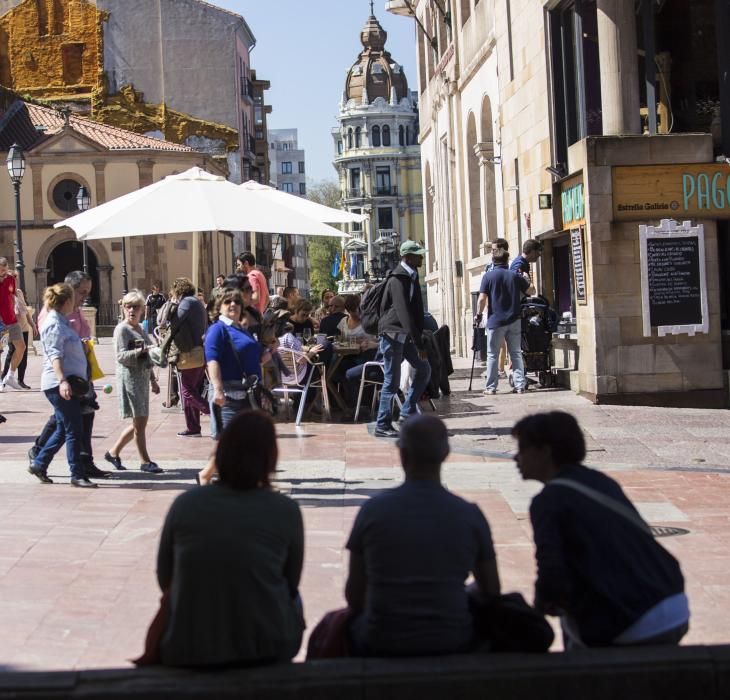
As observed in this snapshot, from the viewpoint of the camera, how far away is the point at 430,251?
1491 inches

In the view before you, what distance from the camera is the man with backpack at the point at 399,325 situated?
40.5ft

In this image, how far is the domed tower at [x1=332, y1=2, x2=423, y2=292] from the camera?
442 feet

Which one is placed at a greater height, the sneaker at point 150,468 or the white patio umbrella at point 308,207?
the white patio umbrella at point 308,207

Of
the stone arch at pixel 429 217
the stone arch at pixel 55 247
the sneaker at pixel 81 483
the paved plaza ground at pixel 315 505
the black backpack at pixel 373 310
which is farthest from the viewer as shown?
the stone arch at pixel 55 247

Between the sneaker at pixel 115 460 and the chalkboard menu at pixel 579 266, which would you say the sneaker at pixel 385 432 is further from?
the chalkboard menu at pixel 579 266

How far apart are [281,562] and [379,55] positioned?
144 metres

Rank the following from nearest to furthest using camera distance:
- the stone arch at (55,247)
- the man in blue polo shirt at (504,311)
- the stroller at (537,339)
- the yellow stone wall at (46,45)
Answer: the man in blue polo shirt at (504,311) < the stroller at (537,339) < the stone arch at (55,247) < the yellow stone wall at (46,45)

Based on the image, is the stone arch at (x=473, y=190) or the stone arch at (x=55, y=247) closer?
the stone arch at (x=473, y=190)

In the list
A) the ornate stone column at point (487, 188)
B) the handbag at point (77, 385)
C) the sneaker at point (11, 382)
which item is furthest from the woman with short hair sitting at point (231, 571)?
the ornate stone column at point (487, 188)

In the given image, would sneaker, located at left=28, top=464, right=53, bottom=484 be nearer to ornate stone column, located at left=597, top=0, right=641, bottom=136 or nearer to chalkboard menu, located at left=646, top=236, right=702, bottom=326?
chalkboard menu, located at left=646, top=236, right=702, bottom=326

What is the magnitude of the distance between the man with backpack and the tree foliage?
107977 mm

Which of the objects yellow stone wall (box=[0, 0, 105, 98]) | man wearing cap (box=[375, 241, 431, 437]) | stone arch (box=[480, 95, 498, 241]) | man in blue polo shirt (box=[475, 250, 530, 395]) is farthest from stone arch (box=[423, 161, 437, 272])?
yellow stone wall (box=[0, 0, 105, 98])

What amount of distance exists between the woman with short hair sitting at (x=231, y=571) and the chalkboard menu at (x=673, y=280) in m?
10.4

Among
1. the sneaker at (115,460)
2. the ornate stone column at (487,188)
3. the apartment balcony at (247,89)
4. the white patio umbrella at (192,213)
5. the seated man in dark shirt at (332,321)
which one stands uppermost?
the apartment balcony at (247,89)
